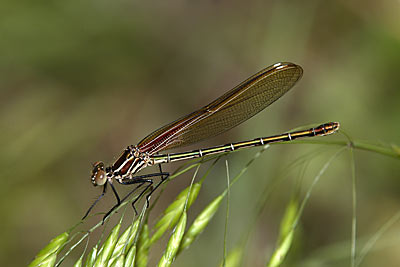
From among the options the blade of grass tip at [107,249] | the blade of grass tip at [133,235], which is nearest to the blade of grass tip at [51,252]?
the blade of grass tip at [107,249]

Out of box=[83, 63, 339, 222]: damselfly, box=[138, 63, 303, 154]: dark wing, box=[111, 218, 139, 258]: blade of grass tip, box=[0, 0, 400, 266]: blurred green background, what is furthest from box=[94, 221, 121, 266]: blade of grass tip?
box=[0, 0, 400, 266]: blurred green background

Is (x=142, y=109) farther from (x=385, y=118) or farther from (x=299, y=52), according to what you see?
(x=385, y=118)

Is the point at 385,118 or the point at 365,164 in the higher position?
the point at 385,118

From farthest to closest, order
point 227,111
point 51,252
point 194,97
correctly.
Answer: point 194,97
point 227,111
point 51,252

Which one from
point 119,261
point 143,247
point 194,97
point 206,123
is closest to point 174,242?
point 143,247

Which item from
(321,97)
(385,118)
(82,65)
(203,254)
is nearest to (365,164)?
(385,118)

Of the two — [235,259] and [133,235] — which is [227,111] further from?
[133,235]

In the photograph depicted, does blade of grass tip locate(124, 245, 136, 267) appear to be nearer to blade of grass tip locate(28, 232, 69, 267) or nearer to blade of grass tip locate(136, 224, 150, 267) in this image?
blade of grass tip locate(136, 224, 150, 267)
